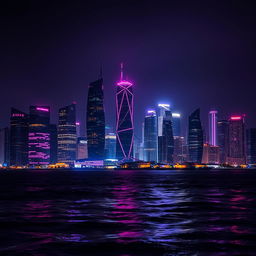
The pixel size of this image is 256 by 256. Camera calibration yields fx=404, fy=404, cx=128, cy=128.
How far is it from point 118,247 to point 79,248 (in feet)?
7.22

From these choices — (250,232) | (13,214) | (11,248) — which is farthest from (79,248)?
(13,214)

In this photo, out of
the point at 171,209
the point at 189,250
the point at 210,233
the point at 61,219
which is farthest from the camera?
the point at 171,209

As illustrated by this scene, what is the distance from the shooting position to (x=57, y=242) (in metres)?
24.2

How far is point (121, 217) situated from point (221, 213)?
10252 mm

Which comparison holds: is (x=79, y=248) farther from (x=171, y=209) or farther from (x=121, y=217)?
(x=171, y=209)

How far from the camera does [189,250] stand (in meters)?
21.9

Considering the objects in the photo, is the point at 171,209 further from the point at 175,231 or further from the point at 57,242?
the point at 57,242

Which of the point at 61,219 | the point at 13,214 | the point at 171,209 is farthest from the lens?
the point at 171,209

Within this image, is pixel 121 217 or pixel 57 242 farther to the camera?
pixel 121 217

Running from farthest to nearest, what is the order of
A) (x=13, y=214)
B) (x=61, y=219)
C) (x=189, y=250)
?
(x=13, y=214)
(x=61, y=219)
(x=189, y=250)

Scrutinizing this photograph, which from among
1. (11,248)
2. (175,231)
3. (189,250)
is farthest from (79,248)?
(175,231)

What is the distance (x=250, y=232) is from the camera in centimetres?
2767

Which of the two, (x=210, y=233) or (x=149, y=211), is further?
(x=149, y=211)

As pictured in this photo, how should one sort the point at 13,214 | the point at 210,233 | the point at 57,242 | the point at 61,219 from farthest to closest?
the point at 13,214 → the point at 61,219 → the point at 210,233 → the point at 57,242
